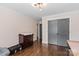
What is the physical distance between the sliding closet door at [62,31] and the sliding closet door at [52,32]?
0.90 ft

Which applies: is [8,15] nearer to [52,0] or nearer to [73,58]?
[52,0]

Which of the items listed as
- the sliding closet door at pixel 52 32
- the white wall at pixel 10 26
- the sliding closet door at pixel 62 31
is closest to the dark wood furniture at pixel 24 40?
the white wall at pixel 10 26

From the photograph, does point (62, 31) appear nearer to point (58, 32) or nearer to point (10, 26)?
point (58, 32)

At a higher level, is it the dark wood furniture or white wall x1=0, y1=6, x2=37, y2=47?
white wall x1=0, y1=6, x2=37, y2=47

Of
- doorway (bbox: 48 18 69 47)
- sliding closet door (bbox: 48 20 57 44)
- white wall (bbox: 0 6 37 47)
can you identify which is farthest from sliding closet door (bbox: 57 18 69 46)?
white wall (bbox: 0 6 37 47)

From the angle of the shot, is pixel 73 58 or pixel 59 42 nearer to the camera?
pixel 73 58

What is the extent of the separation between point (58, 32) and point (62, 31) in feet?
1.16

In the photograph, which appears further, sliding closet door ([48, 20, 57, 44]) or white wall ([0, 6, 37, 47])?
sliding closet door ([48, 20, 57, 44])

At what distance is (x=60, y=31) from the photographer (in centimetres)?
633

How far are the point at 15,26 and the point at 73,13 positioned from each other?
349 cm

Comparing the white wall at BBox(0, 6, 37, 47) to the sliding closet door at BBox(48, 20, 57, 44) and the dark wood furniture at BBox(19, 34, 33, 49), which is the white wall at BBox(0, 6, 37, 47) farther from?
the sliding closet door at BBox(48, 20, 57, 44)

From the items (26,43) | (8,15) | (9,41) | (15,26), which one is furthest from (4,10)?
(26,43)

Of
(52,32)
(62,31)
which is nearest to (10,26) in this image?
(52,32)

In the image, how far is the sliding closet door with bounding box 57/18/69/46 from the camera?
5.93 meters
